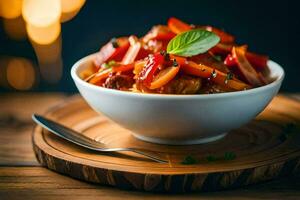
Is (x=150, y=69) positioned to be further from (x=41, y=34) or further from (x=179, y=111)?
(x=41, y=34)

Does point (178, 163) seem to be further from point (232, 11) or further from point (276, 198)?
point (232, 11)

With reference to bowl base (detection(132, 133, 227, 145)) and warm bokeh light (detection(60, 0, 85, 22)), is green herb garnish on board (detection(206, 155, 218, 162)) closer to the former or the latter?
bowl base (detection(132, 133, 227, 145))

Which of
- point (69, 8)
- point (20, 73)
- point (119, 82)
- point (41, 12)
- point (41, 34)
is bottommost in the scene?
point (20, 73)

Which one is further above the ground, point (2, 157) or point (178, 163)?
point (178, 163)

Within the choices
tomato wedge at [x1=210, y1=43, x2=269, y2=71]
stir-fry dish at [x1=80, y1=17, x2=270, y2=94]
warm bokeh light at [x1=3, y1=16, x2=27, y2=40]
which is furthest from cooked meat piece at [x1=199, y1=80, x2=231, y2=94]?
warm bokeh light at [x1=3, y1=16, x2=27, y2=40]

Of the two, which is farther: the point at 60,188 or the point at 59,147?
the point at 59,147

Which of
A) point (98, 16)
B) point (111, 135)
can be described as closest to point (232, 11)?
point (98, 16)

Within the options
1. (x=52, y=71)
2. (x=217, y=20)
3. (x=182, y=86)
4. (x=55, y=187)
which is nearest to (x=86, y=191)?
(x=55, y=187)
